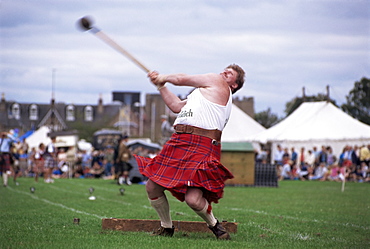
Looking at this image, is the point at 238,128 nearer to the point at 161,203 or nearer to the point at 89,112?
the point at 161,203

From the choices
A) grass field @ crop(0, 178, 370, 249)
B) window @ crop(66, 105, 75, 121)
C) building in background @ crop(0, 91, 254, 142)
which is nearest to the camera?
grass field @ crop(0, 178, 370, 249)

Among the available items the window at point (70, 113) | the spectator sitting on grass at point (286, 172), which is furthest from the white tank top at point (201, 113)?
the window at point (70, 113)

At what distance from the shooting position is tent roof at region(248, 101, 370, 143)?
1037 inches

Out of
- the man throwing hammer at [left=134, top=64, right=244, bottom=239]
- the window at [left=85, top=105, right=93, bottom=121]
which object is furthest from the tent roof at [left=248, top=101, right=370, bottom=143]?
the window at [left=85, top=105, right=93, bottom=121]

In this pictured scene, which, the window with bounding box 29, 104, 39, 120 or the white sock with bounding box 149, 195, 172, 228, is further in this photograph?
the window with bounding box 29, 104, 39, 120

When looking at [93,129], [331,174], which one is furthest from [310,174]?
[93,129]

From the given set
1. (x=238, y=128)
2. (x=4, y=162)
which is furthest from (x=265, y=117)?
(x=4, y=162)

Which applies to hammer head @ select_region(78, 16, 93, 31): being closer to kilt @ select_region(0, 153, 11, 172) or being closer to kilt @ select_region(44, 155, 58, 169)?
kilt @ select_region(0, 153, 11, 172)

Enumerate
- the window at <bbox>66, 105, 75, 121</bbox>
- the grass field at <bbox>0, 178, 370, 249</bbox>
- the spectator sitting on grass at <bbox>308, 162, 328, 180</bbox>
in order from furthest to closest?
1. the window at <bbox>66, 105, 75, 121</bbox>
2. the spectator sitting on grass at <bbox>308, 162, 328, 180</bbox>
3. the grass field at <bbox>0, 178, 370, 249</bbox>

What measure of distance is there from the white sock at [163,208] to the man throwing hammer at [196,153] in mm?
10

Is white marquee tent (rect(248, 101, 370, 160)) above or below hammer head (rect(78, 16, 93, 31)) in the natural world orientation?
below

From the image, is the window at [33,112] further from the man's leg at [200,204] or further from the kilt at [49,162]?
the man's leg at [200,204]

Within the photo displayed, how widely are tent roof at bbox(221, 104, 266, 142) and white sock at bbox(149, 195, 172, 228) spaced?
79.8 feet

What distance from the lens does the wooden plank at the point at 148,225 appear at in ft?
21.1
